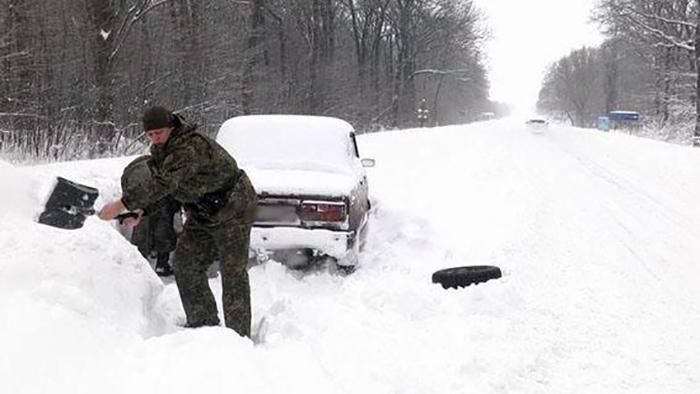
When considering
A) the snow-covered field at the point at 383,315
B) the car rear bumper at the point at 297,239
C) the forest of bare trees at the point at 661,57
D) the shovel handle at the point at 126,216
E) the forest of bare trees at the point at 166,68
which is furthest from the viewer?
the forest of bare trees at the point at 661,57

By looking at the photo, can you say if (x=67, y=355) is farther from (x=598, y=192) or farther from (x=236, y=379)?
(x=598, y=192)

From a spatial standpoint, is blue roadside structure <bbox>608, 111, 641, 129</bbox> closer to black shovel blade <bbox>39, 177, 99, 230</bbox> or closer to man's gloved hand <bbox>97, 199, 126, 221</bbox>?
black shovel blade <bbox>39, 177, 99, 230</bbox>

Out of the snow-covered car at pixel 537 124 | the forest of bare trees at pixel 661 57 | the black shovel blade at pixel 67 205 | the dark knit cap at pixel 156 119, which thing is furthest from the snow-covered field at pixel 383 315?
the snow-covered car at pixel 537 124

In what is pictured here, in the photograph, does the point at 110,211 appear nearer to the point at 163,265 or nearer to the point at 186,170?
the point at 186,170

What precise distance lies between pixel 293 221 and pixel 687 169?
13.1 m

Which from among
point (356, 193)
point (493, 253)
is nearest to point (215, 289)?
point (356, 193)

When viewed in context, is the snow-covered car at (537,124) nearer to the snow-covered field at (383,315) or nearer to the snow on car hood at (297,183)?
the snow-covered field at (383,315)

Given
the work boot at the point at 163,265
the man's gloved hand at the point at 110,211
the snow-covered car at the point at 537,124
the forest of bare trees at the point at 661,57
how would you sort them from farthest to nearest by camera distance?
the snow-covered car at the point at 537,124 < the forest of bare trees at the point at 661,57 < the work boot at the point at 163,265 < the man's gloved hand at the point at 110,211

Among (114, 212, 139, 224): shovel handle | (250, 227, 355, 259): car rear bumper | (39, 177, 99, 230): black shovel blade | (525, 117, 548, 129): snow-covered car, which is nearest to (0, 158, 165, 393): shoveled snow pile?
(39, 177, 99, 230): black shovel blade

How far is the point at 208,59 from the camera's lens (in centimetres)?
2161

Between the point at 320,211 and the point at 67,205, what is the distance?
2657mm

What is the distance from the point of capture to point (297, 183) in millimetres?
6527

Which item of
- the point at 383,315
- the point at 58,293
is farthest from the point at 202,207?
the point at 383,315

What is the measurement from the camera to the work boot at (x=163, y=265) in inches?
259
